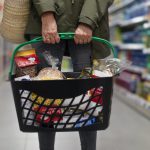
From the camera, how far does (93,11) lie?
156cm

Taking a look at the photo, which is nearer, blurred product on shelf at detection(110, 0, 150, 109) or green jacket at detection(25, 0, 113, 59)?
green jacket at detection(25, 0, 113, 59)

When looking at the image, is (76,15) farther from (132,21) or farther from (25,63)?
(132,21)

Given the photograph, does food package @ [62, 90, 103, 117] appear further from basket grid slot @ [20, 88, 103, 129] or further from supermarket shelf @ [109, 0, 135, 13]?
supermarket shelf @ [109, 0, 135, 13]

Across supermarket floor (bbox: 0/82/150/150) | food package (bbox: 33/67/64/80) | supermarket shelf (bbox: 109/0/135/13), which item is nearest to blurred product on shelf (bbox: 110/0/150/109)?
supermarket shelf (bbox: 109/0/135/13)

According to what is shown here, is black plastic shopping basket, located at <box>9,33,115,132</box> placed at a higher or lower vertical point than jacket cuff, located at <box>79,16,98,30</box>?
lower

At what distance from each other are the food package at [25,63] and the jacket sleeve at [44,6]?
0.19 meters

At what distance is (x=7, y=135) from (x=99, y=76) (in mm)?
1610

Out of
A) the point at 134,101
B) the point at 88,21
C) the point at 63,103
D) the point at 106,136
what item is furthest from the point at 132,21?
the point at 63,103

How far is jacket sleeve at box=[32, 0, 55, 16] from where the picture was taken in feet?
5.04

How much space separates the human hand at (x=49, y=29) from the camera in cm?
150

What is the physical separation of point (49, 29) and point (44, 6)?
0.33ft

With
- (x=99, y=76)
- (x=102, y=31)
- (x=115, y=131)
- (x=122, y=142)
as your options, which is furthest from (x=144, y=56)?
(x=99, y=76)

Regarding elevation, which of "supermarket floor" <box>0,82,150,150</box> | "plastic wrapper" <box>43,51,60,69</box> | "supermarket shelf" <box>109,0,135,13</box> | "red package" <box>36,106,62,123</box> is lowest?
"supermarket floor" <box>0,82,150,150</box>

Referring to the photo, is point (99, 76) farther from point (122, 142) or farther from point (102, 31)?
point (122, 142)
